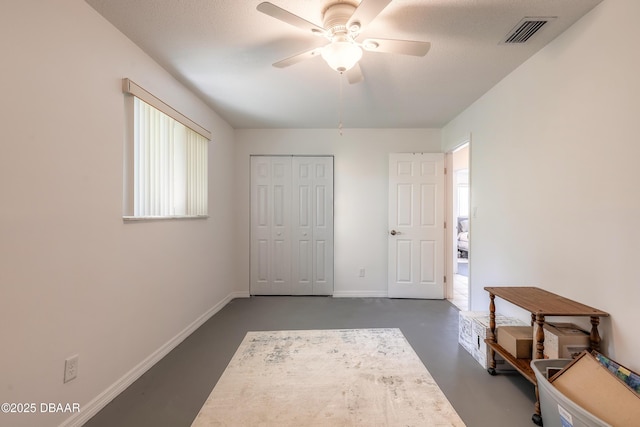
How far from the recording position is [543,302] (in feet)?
5.65

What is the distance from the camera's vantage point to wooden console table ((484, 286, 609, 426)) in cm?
155

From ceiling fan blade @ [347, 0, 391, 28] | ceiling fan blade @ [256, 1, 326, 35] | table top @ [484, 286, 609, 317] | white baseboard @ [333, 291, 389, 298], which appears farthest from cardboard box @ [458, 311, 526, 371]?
ceiling fan blade @ [256, 1, 326, 35]

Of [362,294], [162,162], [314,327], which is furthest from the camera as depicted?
[362,294]

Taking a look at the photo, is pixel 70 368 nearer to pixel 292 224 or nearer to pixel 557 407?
pixel 557 407

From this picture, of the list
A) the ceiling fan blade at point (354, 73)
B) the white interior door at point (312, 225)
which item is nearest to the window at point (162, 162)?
the white interior door at point (312, 225)

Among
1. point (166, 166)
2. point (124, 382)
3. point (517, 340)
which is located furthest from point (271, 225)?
point (517, 340)

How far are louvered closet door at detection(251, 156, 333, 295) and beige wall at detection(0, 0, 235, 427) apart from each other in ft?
6.10

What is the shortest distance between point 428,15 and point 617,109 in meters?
1.16

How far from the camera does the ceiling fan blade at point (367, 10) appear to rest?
4.15 feet

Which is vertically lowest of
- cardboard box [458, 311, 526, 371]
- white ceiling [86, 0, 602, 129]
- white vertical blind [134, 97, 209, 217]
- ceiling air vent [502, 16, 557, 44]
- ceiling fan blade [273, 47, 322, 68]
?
cardboard box [458, 311, 526, 371]

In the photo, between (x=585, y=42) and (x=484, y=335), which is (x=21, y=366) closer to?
(x=484, y=335)

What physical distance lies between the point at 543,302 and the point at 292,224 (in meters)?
3.01

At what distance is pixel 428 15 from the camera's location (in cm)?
164

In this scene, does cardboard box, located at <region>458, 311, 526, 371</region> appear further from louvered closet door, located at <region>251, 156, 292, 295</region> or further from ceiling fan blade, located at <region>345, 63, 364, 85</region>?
louvered closet door, located at <region>251, 156, 292, 295</region>
